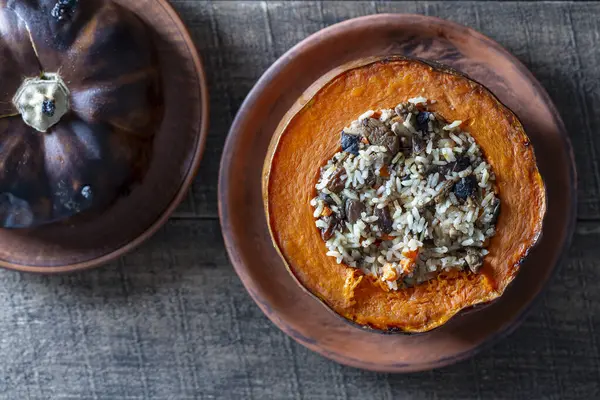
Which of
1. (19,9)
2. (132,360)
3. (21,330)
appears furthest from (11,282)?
(19,9)

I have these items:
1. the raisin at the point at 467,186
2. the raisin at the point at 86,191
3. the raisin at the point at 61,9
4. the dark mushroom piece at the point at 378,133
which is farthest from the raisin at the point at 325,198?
the raisin at the point at 61,9

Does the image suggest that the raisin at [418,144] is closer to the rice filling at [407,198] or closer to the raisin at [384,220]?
the rice filling at [407,198]

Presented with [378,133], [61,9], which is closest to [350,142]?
[378,133]

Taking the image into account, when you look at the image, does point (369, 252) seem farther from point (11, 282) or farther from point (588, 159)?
point (11, 282)

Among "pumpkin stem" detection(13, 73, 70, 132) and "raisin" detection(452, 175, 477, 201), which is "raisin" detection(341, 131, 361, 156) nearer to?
"raisin" detection(452, 175, 477, 201)

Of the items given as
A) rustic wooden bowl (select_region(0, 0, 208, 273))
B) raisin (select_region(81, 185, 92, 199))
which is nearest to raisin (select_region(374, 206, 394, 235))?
rustic wooden bowl (select_region(0, 0, 208, 273))

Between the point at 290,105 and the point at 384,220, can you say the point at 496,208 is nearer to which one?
the point at 384,220
